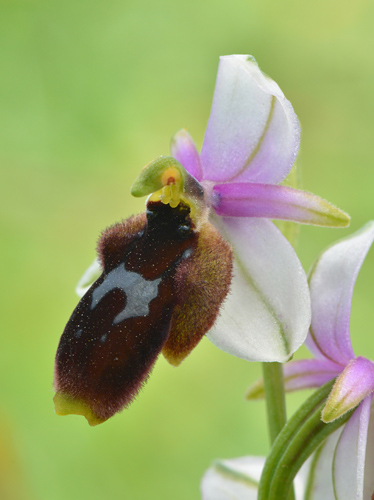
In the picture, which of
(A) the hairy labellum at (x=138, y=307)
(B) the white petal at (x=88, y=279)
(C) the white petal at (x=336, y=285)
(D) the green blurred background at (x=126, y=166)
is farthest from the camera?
(D) the green blurred background at (x=126, y=166)

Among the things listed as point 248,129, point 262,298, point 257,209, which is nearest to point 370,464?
point 262,298

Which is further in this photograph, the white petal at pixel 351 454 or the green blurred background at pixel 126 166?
the green blurred background at pixel 126 166

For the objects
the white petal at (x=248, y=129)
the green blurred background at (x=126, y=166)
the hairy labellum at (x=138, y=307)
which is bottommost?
the green blurred background at (x=126, y=166)

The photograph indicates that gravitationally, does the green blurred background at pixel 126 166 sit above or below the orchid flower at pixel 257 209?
below

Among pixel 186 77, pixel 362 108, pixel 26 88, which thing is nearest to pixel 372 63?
pixel 362 108

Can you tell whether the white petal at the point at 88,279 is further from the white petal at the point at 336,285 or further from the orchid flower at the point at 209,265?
the white petal at the point at 336,285

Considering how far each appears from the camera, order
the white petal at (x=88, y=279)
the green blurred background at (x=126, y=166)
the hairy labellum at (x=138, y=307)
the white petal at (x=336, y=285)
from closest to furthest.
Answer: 1. the hairy labellum at (x=138, y=307)
2. the white petal at (x=336, y=285)
3. the white petal at (x=88, y=279)
4. the green blurred background at (x=126, y=166)

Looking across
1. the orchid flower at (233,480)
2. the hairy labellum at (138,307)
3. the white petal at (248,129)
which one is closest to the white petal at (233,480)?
the orchid flower at (233,480)
